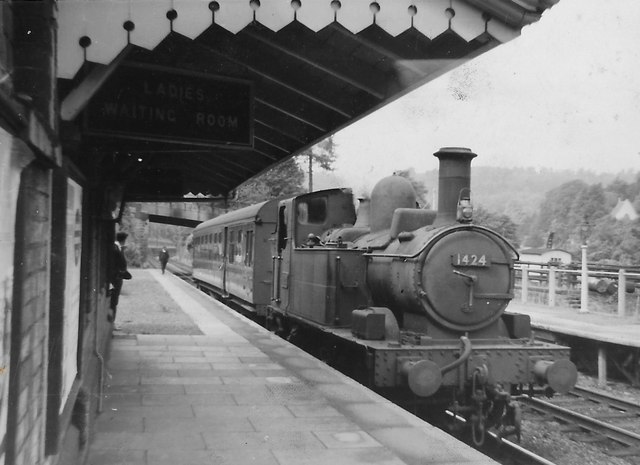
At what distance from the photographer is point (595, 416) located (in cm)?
825

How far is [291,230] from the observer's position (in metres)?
9.66

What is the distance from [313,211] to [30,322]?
302 inches

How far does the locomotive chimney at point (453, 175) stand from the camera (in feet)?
23.2

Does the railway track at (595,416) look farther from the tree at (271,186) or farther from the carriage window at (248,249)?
the tree at (271,186)

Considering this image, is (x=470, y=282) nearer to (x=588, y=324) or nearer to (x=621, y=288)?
(x=588, y=324)

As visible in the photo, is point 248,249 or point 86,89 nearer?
point 86,89

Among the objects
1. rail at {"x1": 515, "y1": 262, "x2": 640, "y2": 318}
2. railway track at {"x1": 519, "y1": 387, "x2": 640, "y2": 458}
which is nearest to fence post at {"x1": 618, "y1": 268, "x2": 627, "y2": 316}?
rail at {"x1": 515, "y1": 262, "x2": 640, "y2": 318}

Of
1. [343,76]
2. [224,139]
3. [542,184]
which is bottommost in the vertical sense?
[224,139]

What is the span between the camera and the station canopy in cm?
340

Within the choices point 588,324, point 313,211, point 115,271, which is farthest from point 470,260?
point 588,324

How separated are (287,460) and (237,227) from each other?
12.0 metres

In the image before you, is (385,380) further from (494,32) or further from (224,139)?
(494,32)

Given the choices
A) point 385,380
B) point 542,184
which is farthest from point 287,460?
point 542,184

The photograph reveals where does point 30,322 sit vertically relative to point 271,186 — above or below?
below
